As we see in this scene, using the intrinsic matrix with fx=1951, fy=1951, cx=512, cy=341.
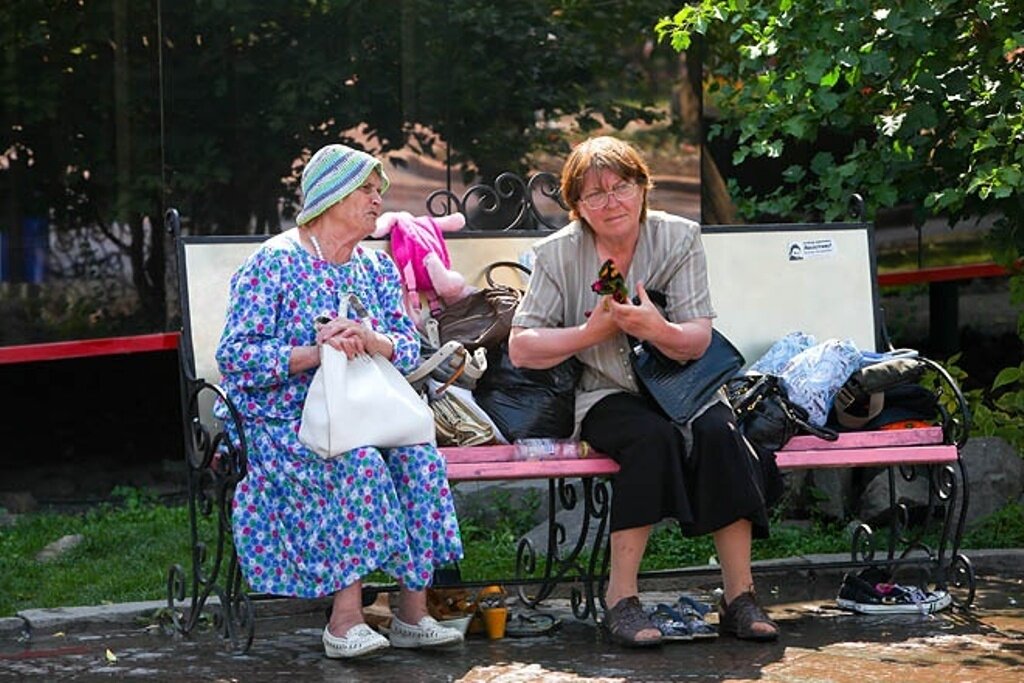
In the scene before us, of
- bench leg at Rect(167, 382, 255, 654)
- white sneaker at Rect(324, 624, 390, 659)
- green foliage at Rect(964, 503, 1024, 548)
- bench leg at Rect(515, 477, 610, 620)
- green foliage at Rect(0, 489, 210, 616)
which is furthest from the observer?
green foliage at Rect(964, 503, 1024, 548)

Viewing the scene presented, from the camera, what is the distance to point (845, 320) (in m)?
6.96

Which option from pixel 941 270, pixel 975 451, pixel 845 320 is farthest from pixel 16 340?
pixel 941 270

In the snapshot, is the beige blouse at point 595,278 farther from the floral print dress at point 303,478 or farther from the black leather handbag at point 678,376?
the floral print dress at point 303,478

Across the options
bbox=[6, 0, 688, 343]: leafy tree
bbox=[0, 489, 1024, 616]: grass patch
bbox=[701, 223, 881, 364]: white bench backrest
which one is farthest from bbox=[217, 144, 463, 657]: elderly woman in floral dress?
bbox=[6, 0, 688, 343]: leafy tree

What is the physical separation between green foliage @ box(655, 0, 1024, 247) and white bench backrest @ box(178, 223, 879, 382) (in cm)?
47

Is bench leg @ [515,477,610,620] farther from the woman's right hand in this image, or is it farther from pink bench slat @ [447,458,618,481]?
the woman's right hand

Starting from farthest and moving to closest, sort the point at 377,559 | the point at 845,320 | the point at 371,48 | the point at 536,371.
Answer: the point at 371,48, the point at 845,320, the point at 536,371, the point at 377,559

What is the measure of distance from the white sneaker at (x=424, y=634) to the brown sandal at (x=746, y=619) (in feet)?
2.77

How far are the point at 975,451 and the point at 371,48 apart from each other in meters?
3.01

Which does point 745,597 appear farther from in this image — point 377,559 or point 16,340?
point 16,340

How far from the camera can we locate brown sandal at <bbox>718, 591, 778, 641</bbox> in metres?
5.93

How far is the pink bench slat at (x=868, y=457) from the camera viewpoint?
618 cm

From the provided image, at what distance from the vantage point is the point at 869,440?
638 centimetres

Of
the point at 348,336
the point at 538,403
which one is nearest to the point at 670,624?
the point at 538,403
